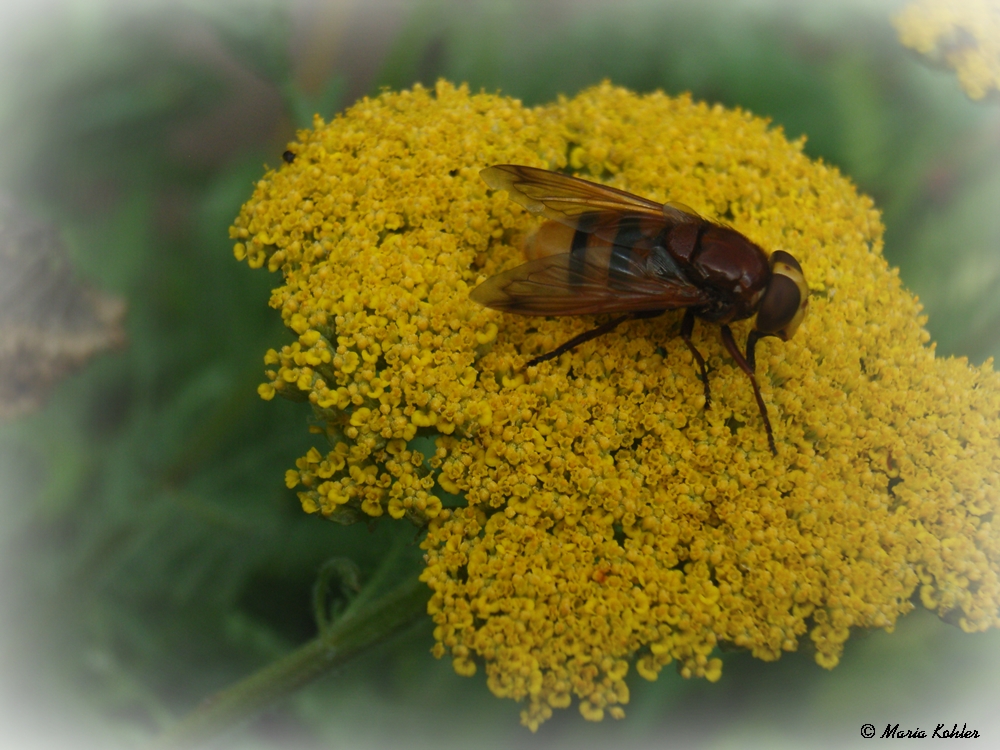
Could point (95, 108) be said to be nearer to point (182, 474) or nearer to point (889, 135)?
point (182, 474)

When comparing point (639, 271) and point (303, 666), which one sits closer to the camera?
point (639, 271)

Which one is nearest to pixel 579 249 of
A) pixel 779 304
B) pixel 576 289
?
pixel 576 289

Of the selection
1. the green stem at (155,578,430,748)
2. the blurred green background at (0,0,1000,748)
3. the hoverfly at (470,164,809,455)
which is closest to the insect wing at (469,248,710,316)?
the hoverfly at (470,164,809,455)

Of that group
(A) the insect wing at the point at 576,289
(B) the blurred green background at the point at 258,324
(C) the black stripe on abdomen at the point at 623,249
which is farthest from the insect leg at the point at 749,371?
(B) the blurred green background at the point at 258,324

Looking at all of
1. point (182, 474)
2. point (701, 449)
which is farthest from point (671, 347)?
point (182, 474)

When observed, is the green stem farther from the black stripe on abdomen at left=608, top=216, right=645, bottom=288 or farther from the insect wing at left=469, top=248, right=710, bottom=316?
the black stripe on abdomen at left=608, top=216, right=645, bottom=288

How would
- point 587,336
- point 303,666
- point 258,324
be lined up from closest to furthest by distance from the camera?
point 587,336
point 303,666
point 258,324

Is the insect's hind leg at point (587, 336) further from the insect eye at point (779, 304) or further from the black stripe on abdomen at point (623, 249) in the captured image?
the insect eye at point (779, 304)

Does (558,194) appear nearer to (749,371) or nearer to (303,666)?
(749,371)
